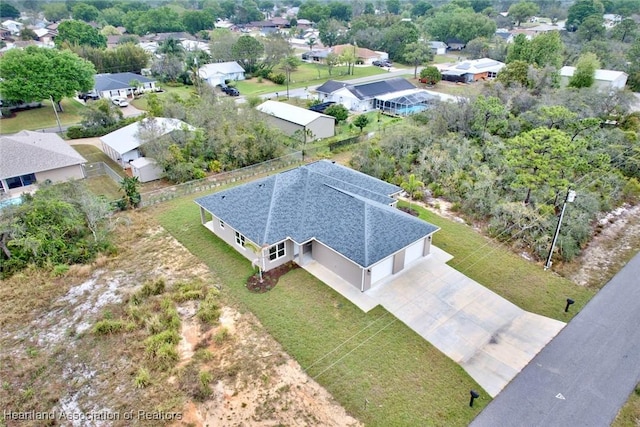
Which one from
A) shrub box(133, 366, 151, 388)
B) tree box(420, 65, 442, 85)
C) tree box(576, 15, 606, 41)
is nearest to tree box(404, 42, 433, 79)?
tree box(420, 65, 442, 85)

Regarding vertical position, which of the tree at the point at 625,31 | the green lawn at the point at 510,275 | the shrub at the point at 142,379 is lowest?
the green lawn at the point at 510,275

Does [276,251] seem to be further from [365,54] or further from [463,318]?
[365,54]

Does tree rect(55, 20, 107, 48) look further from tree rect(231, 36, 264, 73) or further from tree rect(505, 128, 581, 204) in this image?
tree rect(505, 128, 581, 204)

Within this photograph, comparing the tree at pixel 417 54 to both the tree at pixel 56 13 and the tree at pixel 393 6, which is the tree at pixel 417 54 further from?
the tree at pixel 56 13

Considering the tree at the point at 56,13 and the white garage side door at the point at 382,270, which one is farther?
the tree at the point at 56,13

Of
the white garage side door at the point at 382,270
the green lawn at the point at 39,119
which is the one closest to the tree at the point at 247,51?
the green lawn at the point at 39,119

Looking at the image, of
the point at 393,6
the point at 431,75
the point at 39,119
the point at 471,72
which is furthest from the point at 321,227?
the point at 393,6

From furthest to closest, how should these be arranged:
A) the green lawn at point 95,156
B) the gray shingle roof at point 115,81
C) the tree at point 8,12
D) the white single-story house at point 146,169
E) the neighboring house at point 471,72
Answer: the tree at point 8,12 → the neighboring house at point 471,72 → the gray shingle roof at point 115,81 → the green lawn at point 95,156 → the white single-story house at point 146,169

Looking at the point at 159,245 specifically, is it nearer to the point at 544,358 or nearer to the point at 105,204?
the point at 105,204
